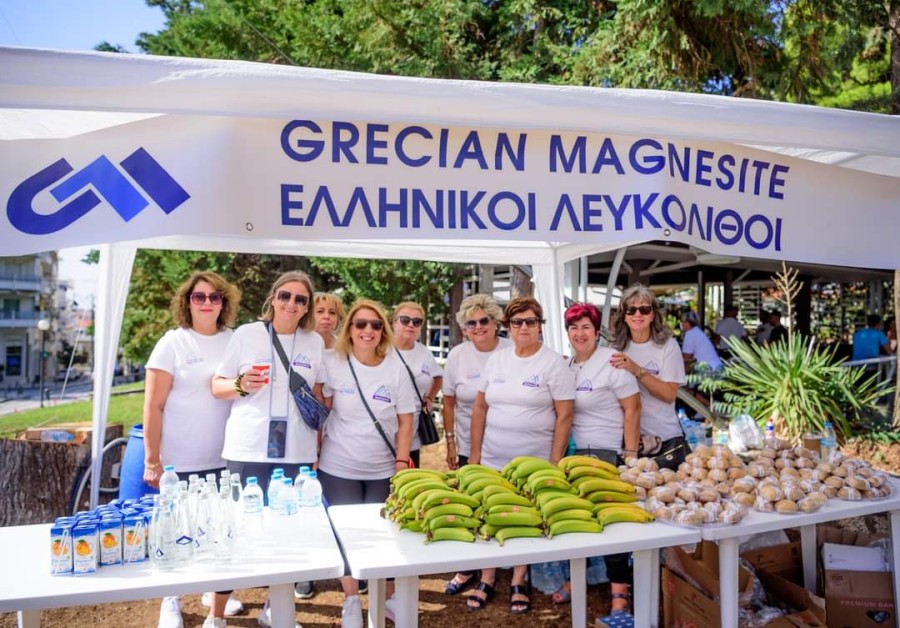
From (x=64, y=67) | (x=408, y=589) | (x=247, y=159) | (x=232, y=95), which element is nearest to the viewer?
(x=64, y=67)

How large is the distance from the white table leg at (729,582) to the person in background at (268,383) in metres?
2.03

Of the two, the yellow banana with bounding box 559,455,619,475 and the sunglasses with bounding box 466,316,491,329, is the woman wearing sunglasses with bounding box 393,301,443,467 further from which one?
the yellow banana with bounding box 559,455,619,475

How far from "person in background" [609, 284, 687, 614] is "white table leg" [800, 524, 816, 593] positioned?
2.54ft

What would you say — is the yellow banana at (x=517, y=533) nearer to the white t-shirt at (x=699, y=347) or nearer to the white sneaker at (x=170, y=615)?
the white sneaker at (x=170, y=615)

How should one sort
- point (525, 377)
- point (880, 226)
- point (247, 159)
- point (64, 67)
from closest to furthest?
1. point (64, 67)
2. point (247, 159)
3. point (880, 226)
4. point (525, 377)

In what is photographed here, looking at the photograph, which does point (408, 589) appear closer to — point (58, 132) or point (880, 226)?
point (58, 132)

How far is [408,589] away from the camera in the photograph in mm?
2414

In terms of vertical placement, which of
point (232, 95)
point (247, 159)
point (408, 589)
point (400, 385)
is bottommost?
point (408, 589)

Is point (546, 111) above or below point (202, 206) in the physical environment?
above

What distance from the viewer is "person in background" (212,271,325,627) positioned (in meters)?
3.22

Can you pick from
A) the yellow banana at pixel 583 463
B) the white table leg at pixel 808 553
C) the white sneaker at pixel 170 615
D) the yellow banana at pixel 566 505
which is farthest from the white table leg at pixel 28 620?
the white table leg at pixel 808 553

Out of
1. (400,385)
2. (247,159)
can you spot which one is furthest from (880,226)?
(247,159)

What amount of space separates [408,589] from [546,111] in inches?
71.5

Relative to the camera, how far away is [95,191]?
1996 mm
